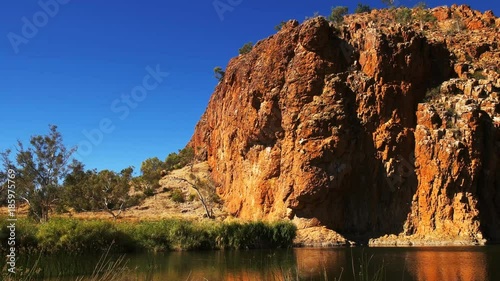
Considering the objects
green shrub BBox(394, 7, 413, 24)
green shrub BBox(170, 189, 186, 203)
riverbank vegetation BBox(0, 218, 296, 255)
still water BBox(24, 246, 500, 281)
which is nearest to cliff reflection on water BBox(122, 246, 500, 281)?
still water BBox(24, 246, 500, 281)

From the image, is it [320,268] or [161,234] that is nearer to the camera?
[320,268]

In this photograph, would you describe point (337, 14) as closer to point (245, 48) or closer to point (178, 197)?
point (245, 48)

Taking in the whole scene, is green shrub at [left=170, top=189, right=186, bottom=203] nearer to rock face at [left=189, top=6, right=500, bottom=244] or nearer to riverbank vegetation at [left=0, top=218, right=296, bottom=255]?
rock face at [left=189, top=6, right=500, bottom=244]

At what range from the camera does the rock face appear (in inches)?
1951

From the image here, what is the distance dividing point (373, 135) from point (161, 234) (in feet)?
91.7

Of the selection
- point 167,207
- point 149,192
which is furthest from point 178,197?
point 149,192

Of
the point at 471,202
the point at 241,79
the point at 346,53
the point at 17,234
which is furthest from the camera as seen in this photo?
the point at 241,79

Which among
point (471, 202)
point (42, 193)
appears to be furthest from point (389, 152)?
point (42, 193)

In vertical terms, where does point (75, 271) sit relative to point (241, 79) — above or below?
below

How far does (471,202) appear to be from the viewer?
48312 millimetres

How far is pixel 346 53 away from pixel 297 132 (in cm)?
1300

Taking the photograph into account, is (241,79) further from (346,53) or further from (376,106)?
(376,106)

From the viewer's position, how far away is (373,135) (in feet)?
177

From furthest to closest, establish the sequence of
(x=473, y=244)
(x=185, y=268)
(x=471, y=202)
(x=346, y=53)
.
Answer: (x=346, y=53), (x=471, y=202), (x=473, y=244), (x=185, y=268)
